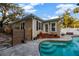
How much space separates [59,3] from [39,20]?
17.3 inches

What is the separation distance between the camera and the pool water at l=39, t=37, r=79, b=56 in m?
2.73

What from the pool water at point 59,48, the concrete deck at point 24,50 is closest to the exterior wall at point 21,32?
the concrete deck at point 24,50

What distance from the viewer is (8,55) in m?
2.73

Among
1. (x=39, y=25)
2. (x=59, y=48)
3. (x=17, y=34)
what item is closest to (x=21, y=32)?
(x=17, y=34)

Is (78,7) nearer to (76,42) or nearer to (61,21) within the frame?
(61,21)

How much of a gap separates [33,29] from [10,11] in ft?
1.63

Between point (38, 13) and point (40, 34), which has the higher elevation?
point (38, 13)

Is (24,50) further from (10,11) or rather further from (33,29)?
(10,11)

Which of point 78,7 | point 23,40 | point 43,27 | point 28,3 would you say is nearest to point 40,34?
point 43,27

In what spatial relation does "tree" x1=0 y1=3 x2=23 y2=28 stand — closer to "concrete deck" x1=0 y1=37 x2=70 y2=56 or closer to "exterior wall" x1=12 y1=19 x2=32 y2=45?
"exterior wall" x1=12 y1=19 x2=32 y2=45

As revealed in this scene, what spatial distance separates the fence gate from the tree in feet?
0.78

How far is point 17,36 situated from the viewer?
281 centimetres

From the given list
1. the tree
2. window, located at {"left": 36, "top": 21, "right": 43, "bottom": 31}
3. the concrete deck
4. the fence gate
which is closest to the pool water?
the concrete deck

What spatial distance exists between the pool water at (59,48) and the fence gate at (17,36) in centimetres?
35
